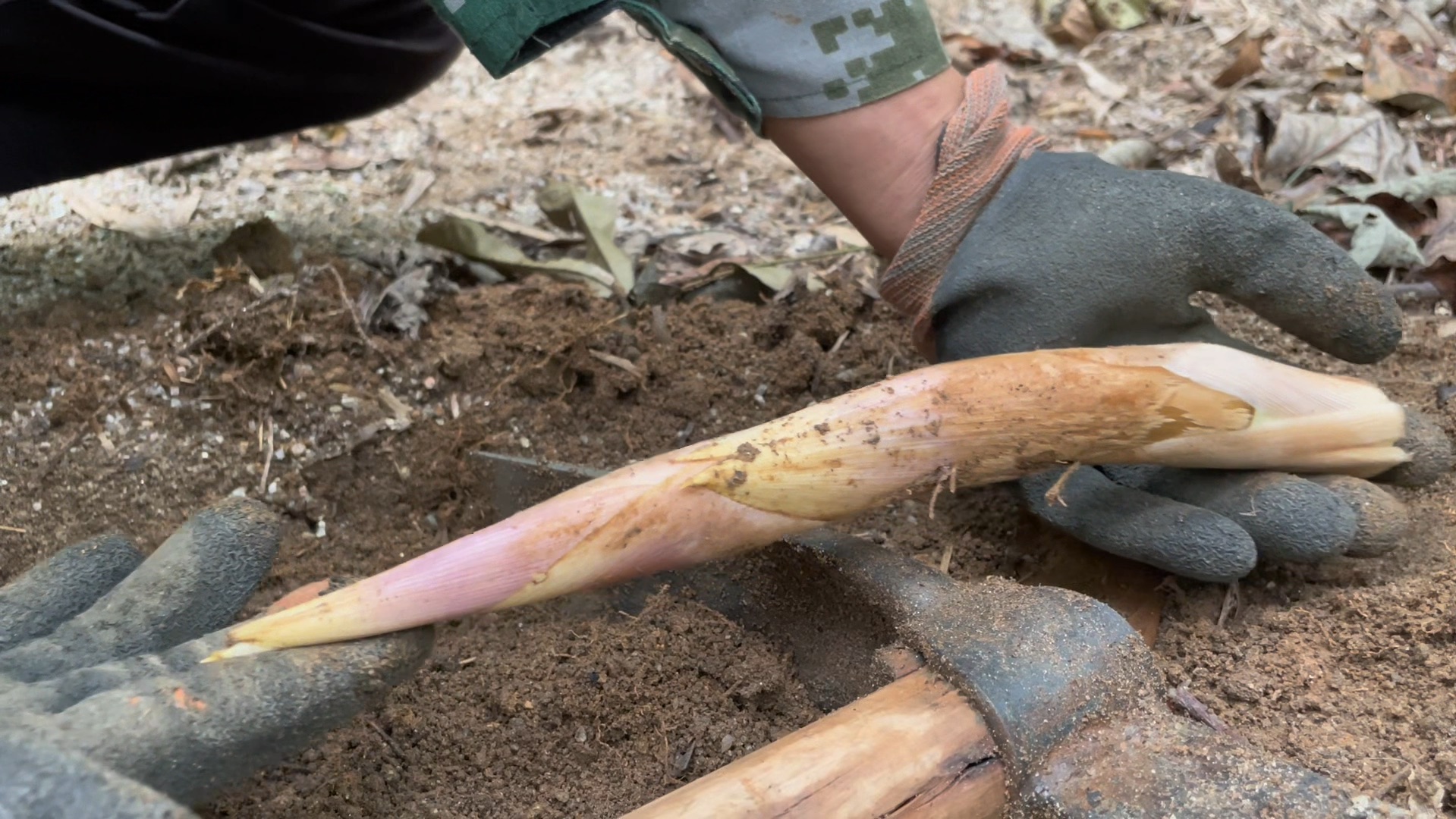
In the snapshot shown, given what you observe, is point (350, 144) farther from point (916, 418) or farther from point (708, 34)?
point (916, 418)

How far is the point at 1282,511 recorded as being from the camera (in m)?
1.28

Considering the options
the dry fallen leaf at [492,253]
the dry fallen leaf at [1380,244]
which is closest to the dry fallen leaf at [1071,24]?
the dry fallen leaf at [1380,244]

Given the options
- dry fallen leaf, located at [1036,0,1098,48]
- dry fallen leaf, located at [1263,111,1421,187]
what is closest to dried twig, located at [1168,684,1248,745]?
dry fallen leaf, located at [1263,111,1421,187]

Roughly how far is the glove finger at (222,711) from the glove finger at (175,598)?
9 cm

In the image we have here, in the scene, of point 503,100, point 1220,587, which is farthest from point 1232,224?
point 503,100

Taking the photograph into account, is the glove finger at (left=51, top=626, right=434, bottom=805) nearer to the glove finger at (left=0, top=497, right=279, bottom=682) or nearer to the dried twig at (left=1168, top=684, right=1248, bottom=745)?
the glove finger at (left=0, top=497, right=279, bottom=682)

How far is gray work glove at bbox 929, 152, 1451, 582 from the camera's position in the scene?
1.28 meters

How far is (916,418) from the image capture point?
126 centimetres

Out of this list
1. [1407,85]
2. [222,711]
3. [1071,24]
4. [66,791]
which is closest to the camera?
[66,791]

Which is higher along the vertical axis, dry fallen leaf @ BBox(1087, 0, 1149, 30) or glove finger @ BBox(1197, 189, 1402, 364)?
glove finger @ BBox(1197, 189, 1402, 364)

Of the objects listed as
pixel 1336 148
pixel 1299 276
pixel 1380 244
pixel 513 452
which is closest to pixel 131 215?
pixel 513 452

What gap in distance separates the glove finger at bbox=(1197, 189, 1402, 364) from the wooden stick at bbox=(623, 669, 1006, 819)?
77 centimetres

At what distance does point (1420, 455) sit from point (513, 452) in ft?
4.34

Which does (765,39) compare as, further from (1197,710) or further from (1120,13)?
(1120,13)
